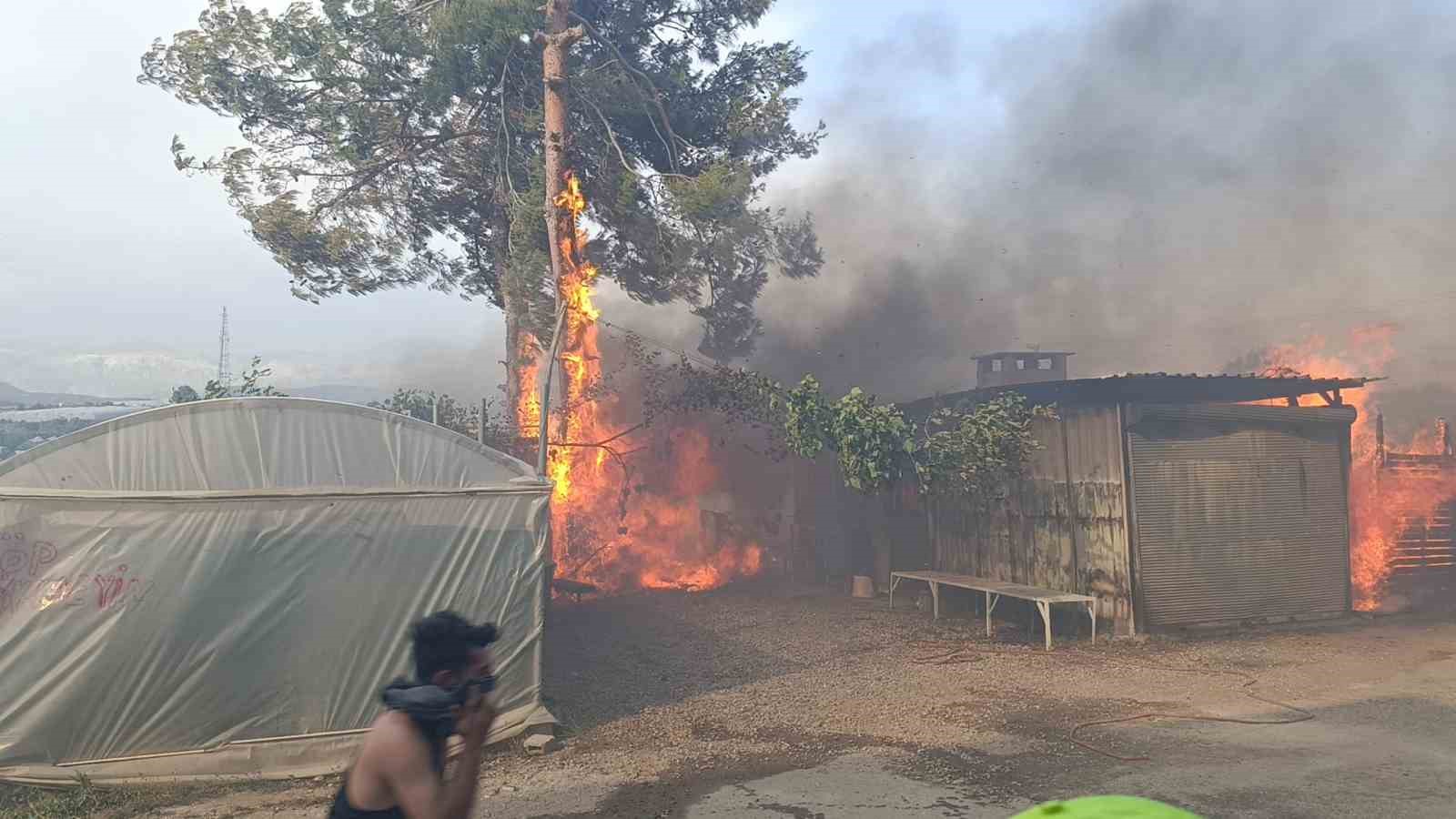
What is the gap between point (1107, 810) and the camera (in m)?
0.96

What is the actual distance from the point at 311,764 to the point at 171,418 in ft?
11.3

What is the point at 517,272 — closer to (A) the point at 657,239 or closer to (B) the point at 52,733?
(A) the point at 657,239

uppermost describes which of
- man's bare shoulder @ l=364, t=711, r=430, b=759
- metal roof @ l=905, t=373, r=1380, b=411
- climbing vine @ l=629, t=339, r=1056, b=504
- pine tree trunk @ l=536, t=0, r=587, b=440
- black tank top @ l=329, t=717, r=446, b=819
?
pine tree trunk @ l=536, t=0, r=587, b=440

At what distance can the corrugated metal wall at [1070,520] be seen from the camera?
45.9 ft

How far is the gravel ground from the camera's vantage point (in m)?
7.37

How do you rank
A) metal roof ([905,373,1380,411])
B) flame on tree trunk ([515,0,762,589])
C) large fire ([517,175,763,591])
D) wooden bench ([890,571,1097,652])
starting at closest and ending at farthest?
wooden bench ([890,571,1097,652])
metal roof ([905,373,1380,411])
flame on tree trunk ([515,0,762,589])
large fire ([517,175,763,591])

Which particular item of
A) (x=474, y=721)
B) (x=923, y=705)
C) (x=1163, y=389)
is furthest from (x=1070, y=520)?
(x=474, y=721)

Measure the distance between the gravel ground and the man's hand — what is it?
414cm

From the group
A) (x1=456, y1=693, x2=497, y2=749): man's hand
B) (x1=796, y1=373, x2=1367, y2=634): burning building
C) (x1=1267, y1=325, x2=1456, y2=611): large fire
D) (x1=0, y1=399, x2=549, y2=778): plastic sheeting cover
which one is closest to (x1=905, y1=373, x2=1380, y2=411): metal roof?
(x1=796, y1=373, x2=1367, y2=634): burning building

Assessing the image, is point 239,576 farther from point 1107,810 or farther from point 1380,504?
point 1380,504

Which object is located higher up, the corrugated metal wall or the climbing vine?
the climbing vine

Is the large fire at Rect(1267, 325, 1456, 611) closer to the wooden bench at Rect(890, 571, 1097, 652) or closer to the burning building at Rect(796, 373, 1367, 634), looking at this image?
the burning building at Rect(796, 373, 1367, 634)

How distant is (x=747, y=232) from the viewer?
19.4 m

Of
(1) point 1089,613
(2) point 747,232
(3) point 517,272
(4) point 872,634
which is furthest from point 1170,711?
(3) point 517,272
